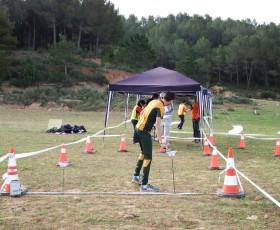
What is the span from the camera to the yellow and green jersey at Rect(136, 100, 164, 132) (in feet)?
23.6

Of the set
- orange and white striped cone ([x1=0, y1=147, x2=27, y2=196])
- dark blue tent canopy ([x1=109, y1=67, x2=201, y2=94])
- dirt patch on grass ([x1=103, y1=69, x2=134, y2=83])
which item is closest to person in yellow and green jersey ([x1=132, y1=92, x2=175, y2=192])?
orange and white striped cone ([x1=0, y1=147, x2=27, y2=196])

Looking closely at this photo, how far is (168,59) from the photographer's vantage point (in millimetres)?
88438

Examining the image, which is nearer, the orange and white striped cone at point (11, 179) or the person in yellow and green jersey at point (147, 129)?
the orange and white striped cone at point (11, 179)

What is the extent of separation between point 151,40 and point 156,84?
259 ft

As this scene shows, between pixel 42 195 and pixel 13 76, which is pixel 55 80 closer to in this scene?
pixel 13 76

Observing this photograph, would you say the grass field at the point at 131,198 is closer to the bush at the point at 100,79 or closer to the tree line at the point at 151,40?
the tree line at the point at 151,40

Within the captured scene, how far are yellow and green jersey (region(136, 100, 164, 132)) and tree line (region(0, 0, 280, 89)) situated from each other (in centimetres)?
4261

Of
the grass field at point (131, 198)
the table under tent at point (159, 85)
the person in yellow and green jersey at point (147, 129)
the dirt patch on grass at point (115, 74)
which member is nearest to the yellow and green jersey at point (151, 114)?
the person in yellow and green jersey at point (147, 129)

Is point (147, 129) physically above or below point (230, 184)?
above

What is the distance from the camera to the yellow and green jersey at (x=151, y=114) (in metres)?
7.20

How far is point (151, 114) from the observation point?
7.22 metres

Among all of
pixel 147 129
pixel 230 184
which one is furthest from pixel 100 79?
pixel 230 184

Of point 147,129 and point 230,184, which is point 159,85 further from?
point 230,184

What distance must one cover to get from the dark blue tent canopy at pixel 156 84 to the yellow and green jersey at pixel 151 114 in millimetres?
6410
